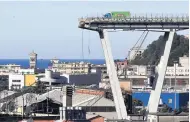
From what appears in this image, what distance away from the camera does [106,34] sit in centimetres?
4497

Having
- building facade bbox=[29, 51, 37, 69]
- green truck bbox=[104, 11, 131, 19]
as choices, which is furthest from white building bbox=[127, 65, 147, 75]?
green truck bbox=[104, 11, 131, 19]

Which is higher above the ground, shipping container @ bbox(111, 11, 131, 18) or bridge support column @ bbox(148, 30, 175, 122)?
shipping container @ bbox(111, 11, 131, 18)

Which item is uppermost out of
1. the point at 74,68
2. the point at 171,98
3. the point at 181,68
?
the point at 74,68

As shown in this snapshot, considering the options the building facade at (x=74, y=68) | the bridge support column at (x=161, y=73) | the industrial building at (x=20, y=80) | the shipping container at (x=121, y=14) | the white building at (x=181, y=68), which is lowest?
the bridge support column at (x=161, y=73)

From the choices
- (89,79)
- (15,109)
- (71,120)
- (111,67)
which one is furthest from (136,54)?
(71,120)

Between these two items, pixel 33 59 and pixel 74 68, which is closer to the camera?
pixel 74 68

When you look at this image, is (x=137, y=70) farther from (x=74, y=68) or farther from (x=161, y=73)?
→ (x=161, y=73)

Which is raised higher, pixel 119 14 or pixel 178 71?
pixel 178 71

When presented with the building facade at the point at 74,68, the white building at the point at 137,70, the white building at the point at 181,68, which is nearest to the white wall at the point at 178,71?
the white building at the point at 181,68

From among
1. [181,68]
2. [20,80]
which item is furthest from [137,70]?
[20,80]

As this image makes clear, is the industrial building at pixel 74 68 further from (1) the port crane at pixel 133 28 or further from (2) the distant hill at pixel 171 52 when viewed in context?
(1) the port crane at pixel 133 28

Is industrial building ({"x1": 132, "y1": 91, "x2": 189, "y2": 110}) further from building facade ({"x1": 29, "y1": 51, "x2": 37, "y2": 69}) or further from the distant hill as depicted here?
building facade ({"x1": 29, "y1": 51, "x2": 37, "y2": 69})

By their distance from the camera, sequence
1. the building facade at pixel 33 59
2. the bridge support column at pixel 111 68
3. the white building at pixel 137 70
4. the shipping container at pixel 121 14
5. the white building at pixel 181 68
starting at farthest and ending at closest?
the building facade at pixel 33 59, the white building at pixel 137 70, the white building at pixel 181 68, the bridge support column at pixel 111 68, the shipping container at pixel 121 14

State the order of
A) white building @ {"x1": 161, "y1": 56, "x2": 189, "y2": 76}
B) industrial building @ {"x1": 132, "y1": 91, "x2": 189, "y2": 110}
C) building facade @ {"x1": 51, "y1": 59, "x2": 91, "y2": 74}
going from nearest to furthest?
industrial building @ {"x1": 132, "y1": 91, "x2": 189, "y2": 110}
white building @ {"x1": 161, "y1": 56, "x2": 189, "y2": 76}
building facade @ {"x1": 51, "y1": 59, "x2": 91, "y2": 74}
